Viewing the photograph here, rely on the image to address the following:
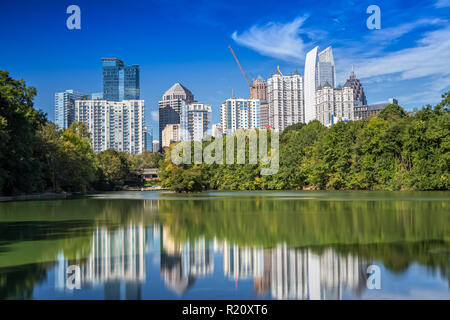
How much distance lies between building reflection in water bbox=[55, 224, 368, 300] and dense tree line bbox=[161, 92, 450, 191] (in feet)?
120

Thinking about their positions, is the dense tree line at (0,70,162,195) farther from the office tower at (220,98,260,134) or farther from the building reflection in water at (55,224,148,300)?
the office tower at (220,98,260,134)

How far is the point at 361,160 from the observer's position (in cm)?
5053

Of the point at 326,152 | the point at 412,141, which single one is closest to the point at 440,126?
the point at 412,141

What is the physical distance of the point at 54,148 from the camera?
140ft

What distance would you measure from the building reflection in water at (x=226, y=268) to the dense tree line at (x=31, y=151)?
1001 inches

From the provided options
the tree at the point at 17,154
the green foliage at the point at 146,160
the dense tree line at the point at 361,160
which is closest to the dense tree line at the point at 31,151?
the tree at the point at 17,154

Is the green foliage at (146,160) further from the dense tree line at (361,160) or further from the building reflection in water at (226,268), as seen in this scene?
the building reflection in water at (226,268)

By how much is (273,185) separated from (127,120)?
454 feet

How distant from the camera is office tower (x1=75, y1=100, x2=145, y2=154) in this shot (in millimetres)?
181750

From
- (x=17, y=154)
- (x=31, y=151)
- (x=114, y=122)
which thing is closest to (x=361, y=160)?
(x=31, y=151)

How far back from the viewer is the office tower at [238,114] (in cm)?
19425

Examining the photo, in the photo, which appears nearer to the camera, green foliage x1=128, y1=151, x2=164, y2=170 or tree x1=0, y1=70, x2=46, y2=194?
tree x1=0, y1=70, x2=46, y2=194

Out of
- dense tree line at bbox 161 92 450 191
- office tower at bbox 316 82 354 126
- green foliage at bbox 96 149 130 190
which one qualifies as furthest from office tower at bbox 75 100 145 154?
dense tree line at bbox 161 92 450 191

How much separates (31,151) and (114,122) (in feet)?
507
